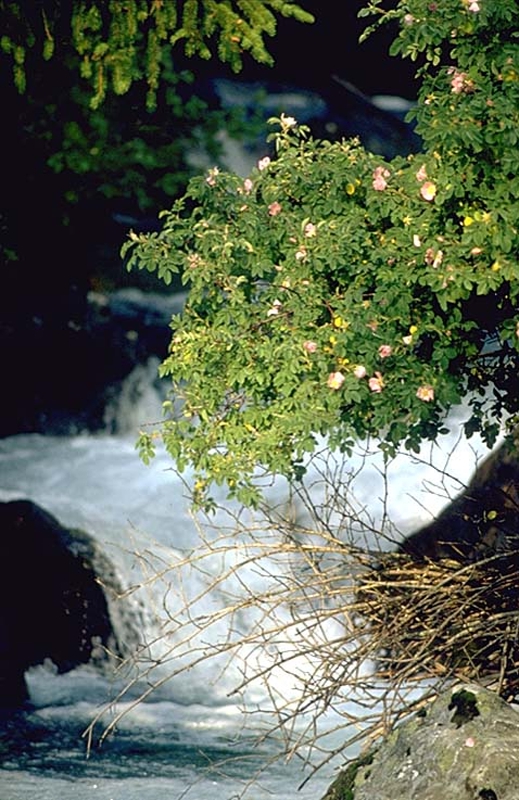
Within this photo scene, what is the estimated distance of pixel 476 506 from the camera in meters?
7.00

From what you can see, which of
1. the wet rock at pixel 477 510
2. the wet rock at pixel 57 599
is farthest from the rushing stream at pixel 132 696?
the wet rock at pixel 477 510

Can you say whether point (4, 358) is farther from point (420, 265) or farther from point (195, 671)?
point (420, 265)

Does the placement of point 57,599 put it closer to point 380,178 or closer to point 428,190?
point 380,178

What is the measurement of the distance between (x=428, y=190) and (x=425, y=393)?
1.99 feet

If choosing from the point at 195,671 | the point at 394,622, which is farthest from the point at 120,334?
the point at 394,622

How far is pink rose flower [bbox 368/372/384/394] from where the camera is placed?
180 inches

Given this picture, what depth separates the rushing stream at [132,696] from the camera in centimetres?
584

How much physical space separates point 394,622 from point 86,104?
7444 mm

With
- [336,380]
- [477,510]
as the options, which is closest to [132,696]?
[477,510]

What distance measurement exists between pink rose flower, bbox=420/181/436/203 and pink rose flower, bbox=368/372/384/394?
0.55 meters

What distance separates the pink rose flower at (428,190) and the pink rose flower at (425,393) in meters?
0.57

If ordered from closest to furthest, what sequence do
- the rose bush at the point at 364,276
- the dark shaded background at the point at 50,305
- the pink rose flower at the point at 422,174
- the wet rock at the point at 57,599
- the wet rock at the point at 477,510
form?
the rose bush at the point at 364,276 → the pink rose flower at the point at 422,174 → the wet rock at the point at 477,510 → the wet rock at the point at 57,599 → the dark shaded background at the point at 50,305

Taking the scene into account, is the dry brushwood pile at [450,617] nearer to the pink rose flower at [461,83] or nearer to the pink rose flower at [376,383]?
the pink rose flower at [376,383]

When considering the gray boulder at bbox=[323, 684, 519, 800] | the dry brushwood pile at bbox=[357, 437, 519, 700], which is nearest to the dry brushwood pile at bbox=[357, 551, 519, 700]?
the dry brushwood pile at bbox=[357, 437, 519, 700]
